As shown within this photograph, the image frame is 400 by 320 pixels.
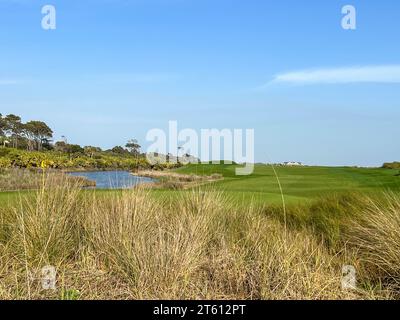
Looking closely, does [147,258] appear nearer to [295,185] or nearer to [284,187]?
[284,187]

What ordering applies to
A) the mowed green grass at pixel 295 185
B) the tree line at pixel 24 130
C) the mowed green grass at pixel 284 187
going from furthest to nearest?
the tree line at pixel 24 130
the mowed green grass at pixel 295 185
the mowed green grass at pixel 284 187

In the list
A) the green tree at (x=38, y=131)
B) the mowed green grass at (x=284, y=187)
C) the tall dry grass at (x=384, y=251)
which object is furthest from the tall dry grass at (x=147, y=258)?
the green tree at (x=38, y=131)

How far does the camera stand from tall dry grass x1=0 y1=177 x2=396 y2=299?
14.5 feet

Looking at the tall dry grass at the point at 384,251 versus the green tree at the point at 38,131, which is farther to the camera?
the green tree at the point at 38,131

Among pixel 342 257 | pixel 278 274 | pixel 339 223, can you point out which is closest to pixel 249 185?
pixel 339 223

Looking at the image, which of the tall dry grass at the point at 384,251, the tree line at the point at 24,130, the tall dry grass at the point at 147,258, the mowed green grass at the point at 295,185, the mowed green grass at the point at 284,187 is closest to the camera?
the tall dry grass at the point at 147,258

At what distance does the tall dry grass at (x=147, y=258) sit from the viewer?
4422 mm

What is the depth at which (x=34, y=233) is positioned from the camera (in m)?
5.39

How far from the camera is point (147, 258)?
15.0 ft

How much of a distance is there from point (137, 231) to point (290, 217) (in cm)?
392

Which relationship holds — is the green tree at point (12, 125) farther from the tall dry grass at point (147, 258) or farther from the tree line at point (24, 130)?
the tall dry grass at point (147, 258)

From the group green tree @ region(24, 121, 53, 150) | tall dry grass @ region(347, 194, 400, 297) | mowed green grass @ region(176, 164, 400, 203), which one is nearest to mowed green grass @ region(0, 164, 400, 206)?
mowed green grass @ region(176, 164, 400, 203)
